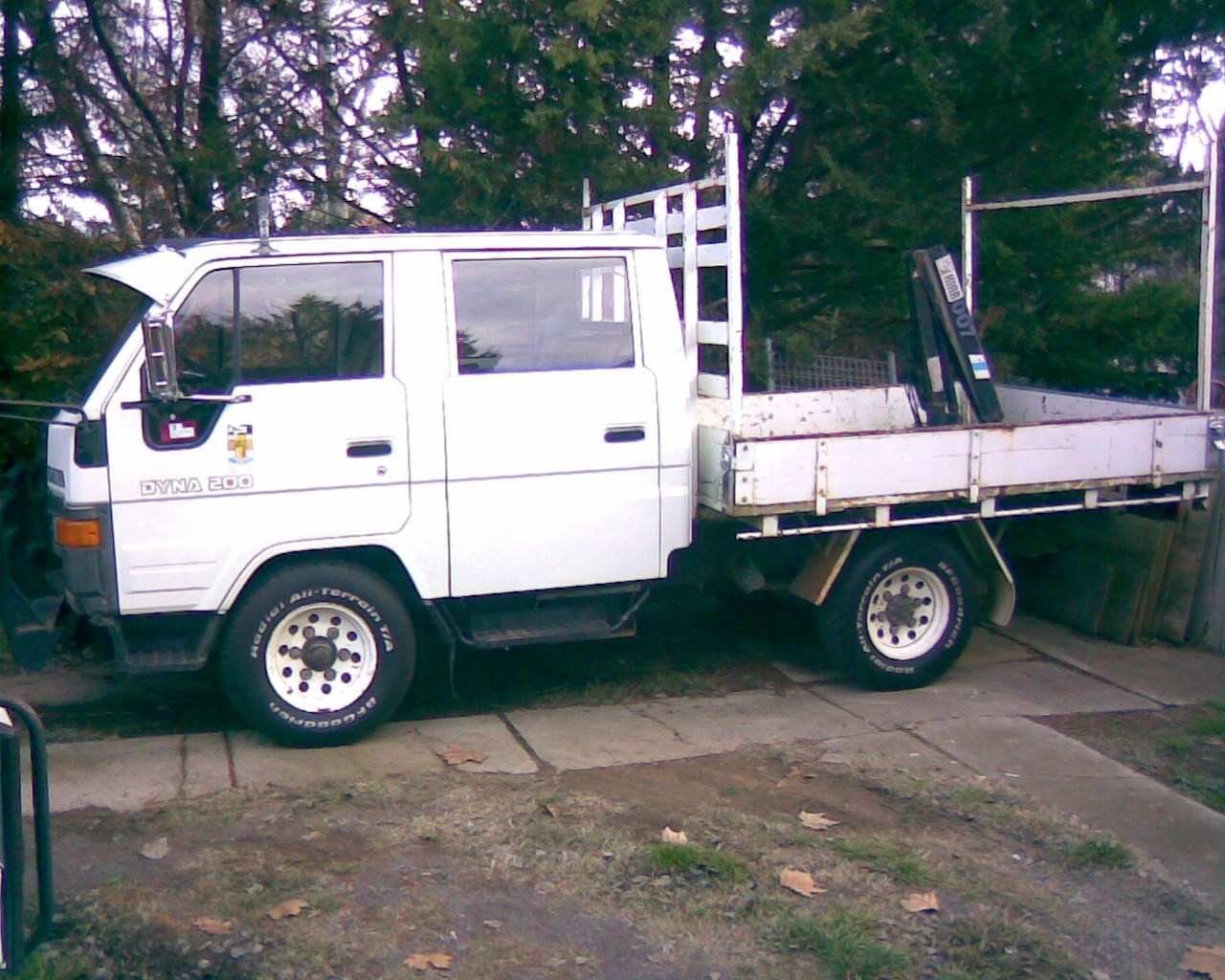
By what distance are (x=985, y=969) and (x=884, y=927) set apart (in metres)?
0.38

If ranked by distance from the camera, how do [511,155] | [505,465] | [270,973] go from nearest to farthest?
1. [270,973]
2. [505,465]
3. [511,155]

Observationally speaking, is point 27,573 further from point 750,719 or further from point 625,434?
point 750,719

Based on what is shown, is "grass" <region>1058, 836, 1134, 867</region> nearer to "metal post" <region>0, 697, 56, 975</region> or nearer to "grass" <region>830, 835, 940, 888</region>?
"grass" <region>830, 835, 940, 888</region>

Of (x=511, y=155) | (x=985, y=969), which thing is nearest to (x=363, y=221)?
(x=511, y=155)

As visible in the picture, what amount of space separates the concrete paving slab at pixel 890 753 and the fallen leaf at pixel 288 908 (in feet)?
8.33

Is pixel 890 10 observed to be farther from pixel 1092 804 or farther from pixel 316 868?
pixel 316 868

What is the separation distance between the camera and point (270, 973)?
4176mm

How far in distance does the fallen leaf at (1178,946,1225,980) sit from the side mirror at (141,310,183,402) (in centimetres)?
443

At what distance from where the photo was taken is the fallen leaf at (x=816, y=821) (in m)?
5.40

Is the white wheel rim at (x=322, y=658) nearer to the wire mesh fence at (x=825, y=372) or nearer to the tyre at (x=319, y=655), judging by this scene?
the tyre at (x=319, y=655)

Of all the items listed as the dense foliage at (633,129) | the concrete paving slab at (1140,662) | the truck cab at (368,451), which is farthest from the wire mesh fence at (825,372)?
the truck cab at (368,451)

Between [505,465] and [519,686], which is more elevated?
[505,465]

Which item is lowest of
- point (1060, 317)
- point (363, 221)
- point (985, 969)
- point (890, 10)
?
point (985, 969)

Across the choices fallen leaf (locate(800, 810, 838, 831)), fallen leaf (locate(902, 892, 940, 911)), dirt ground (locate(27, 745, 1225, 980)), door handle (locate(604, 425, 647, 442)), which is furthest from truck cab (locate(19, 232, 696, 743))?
fallen leaf (locate(902, 892, 940, 911))
